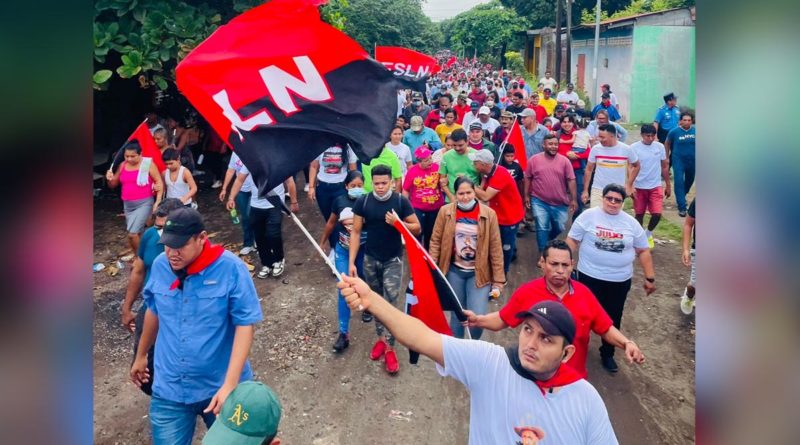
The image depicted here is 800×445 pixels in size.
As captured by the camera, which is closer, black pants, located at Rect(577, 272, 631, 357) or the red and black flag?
black pants, located at Rect(577, 272, 631, 357)

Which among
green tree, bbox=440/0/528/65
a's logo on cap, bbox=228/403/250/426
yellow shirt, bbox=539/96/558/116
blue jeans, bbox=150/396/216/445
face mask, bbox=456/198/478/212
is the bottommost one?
blue jeans, bbox=150/396/216/445

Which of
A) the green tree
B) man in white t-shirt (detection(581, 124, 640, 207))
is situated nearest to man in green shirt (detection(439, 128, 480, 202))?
man in white t-shirt (detection(581, 124, 640, 207))

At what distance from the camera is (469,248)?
508 centimetres

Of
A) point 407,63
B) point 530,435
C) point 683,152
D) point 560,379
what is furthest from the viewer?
point 407,63

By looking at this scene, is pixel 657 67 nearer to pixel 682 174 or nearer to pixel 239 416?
pixel 682 174

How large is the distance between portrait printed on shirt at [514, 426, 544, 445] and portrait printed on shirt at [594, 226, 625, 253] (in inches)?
112

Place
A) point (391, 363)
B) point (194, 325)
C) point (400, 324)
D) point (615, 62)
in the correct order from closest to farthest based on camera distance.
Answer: point (400, 324) < point (194, 325) < point (391, 363) < point (615, 62)

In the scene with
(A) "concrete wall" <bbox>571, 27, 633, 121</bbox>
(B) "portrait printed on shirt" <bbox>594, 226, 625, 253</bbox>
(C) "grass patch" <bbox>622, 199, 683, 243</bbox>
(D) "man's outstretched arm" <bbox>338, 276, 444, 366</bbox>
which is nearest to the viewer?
(D) "man's outstretched arm" <bbox>338, 276, 444, 366</bbox>

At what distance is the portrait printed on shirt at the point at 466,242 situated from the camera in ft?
16.7

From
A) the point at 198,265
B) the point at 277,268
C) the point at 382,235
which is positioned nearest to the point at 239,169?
the point at 277,268

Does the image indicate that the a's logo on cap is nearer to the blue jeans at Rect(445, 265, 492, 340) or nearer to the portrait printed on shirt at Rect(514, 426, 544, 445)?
the portrait printed on shirt at Rect(514, 426, 544, 445)

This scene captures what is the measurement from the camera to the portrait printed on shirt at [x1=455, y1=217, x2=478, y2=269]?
508 cm

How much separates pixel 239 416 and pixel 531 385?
1.21 m

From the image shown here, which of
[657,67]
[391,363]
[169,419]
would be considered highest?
[657,67]
